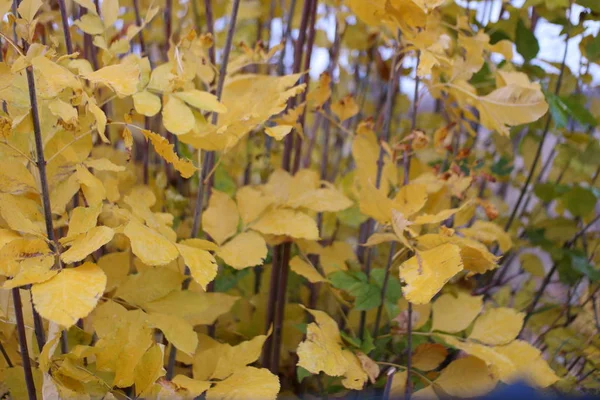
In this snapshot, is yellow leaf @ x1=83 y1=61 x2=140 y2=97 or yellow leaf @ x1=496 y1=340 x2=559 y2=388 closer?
yellow leaf @ x1=83 y1=61 x2=140 y2=97

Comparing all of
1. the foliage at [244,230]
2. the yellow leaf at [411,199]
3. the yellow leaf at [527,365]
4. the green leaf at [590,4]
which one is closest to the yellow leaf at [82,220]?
the foliage at [244,230]

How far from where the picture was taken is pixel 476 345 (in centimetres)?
44

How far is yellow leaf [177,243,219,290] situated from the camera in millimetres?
324

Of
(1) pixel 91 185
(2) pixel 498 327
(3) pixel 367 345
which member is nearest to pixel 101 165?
(1) pixel 91 185

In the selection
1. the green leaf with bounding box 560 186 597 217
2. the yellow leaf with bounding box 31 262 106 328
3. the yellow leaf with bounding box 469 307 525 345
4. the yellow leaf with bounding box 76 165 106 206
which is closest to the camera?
the yellow leaf with bounding box 31 262 106 328

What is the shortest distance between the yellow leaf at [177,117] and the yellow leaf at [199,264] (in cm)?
7

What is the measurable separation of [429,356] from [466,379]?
37 mm

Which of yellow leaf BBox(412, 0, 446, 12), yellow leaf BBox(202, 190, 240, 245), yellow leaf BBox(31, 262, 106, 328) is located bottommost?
yellow leaf BBox(202, 190, 240, 245)

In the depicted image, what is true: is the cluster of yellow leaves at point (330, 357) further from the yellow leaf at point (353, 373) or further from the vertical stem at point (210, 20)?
the vertical stem at point (210, 20)

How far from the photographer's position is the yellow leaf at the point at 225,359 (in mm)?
400

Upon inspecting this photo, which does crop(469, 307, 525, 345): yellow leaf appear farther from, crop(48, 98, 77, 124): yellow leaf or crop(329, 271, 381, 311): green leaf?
crop(48, 98, 77, 124): yellow leaf

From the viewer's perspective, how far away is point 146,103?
0.36 m

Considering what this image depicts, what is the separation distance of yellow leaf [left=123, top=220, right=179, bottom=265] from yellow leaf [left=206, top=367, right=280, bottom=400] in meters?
0.11

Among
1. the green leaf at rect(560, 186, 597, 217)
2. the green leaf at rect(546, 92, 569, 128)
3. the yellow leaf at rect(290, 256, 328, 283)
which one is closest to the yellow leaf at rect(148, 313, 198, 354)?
the yellow leaf at rect(290, 256, 328, 283)
